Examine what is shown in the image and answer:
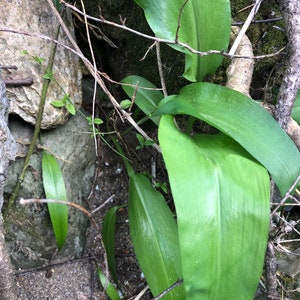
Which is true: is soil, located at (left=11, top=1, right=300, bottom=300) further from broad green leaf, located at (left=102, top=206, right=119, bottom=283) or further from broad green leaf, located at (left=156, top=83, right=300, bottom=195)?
broad green leaf, located at (left=156, top=83, right=300, bottom=195)

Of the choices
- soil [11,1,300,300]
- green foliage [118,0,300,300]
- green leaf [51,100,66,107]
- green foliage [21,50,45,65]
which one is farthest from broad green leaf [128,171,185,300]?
green foliage [21,50,45,65]

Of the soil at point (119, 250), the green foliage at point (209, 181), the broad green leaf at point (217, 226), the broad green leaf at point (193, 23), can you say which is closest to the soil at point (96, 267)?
the soil at point (119, 250)

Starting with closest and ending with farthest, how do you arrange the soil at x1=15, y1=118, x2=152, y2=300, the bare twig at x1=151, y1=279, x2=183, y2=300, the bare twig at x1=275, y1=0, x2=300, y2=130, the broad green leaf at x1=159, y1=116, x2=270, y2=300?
the broad green leaf at x1=159, y1=116, x2=270, y2=300
the bare twig at x1=151, y1=279, x2=183, y2=300
the bare twig at x1=275, y1=0, x2=300, y2=130
the soil at x1=15, y1=118, x2=152, y2=300

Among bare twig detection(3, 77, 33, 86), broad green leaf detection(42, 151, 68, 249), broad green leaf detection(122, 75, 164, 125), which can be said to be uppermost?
bare twig detection(3, 77, 33, 86)

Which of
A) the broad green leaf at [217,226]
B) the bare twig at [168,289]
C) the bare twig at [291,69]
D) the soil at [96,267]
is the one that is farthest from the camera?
the soil at [96,267]

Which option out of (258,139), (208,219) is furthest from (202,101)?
(208,219)

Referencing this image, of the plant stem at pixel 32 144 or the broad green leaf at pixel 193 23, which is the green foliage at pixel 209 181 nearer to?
the broad green leaf at pixel 193 23
